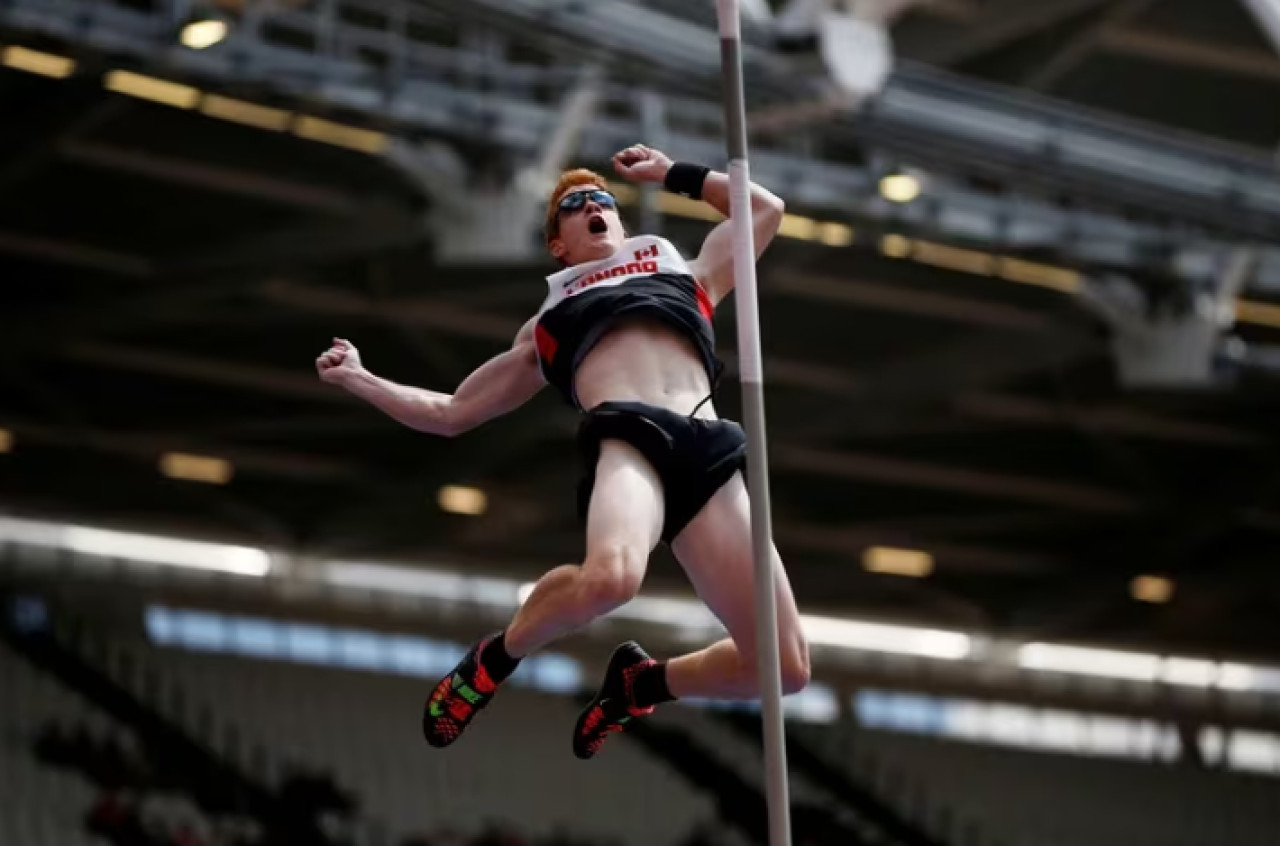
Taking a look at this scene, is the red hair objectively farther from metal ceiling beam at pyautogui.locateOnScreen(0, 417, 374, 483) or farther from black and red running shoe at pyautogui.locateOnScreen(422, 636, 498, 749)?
metal ceiling beam at pyautogui.locateOnScreen(0, 417, 374, 483)

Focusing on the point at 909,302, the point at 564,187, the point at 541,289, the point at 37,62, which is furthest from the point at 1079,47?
the point at 564,187

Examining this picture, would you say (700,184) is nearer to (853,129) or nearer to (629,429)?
(629,429)

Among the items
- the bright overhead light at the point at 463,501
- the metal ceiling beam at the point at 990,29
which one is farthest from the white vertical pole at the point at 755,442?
the bright overhead light at the point at 463,501

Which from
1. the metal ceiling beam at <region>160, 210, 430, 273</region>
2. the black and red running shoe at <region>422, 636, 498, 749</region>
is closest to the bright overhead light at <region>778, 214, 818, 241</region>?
the metal ceiling beam at <region>160, 210, 430, 273</region>

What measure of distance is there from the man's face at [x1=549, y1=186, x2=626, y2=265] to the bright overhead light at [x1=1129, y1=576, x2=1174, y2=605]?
27658 millimetres

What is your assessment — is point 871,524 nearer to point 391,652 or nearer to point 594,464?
point 391,652

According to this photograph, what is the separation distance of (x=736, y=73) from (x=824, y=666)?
2766 cm

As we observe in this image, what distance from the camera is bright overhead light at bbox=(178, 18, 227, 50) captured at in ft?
54.7

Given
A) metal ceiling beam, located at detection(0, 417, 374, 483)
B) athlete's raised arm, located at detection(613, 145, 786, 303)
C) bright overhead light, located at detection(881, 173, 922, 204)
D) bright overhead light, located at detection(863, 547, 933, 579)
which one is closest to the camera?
athlete's raised arm, located at detection(613, 145, 786, 303)

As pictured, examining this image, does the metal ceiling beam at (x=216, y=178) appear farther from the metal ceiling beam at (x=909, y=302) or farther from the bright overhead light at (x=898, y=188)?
the metal ceiling beam at (x=909, y=302)

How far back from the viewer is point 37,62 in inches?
732

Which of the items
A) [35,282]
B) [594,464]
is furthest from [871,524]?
[594,464]

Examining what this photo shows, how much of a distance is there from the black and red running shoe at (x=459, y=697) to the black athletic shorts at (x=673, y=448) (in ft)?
1.66

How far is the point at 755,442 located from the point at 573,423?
819 inches
